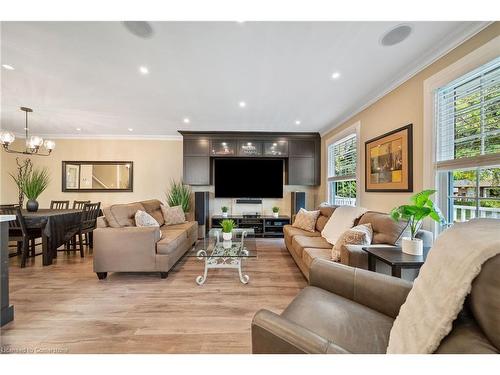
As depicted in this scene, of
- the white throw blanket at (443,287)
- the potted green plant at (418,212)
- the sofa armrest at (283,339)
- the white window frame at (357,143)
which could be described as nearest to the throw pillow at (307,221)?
the white window frame at (357,143)

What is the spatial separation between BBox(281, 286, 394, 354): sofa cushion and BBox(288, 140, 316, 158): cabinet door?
3.99m

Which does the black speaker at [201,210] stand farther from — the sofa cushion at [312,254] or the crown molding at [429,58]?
the crown molding at [429,58]

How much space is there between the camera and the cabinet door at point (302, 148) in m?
4.95

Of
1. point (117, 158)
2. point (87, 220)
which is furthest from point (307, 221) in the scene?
point (117, 158)

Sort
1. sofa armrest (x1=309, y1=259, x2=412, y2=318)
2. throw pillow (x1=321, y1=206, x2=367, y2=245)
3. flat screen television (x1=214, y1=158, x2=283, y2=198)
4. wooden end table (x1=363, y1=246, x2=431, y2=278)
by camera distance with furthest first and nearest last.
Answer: flat screen television (x1=214, y1=158, x2=283, y2=198), throw pillow (x1=321, y1=206, x2=367, y2=245), wooden end table (x1=363, y1=246, x2=431, y2=278), sofa armrest (x1=309, y1=259, x2=412, y2=318)

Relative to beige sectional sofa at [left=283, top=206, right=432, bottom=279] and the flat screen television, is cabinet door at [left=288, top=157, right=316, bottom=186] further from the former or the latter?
beige sectional sofa at [left=283, top=206, right=432, bottom=279]

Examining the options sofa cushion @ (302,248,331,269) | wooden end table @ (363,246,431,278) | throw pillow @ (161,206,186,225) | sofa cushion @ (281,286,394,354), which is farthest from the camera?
throw pillow @ (161,206,186,225)

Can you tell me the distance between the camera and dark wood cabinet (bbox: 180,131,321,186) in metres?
4.86

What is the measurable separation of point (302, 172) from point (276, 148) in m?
0.88

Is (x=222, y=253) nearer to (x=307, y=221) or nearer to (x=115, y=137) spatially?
(x=307, y=221)

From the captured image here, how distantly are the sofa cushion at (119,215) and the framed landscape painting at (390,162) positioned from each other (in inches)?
141

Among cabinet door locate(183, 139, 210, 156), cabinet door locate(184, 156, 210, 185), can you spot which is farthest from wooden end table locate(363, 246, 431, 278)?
cabinet door locate(183, 139, 210, 156)

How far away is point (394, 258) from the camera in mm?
1600
